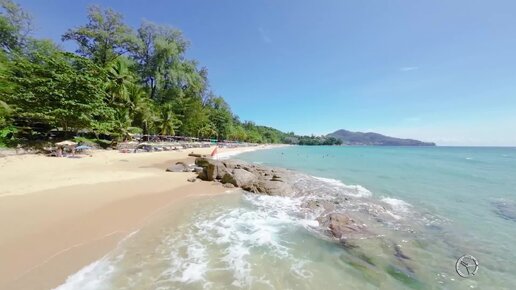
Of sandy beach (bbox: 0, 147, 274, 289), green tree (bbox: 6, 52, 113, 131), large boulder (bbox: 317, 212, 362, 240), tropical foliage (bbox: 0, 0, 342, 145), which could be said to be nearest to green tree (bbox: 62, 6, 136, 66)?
tropical foliage (bbox: 0, 0, 342, 145)

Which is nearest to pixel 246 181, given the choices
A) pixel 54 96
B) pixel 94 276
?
pixel 94 276

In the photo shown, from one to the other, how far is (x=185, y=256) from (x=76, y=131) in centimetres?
2594

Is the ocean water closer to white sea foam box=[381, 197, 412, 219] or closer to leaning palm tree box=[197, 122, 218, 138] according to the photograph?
white sea foam box=[381, 197, 412, 219]

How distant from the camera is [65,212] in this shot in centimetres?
771

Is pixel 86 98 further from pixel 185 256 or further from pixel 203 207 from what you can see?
pixel 185 256

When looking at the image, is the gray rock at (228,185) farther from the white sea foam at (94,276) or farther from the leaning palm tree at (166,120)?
the leaning palm tree at (166,120)

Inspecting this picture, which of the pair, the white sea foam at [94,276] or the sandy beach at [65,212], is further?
the sandy beach at [65,212]

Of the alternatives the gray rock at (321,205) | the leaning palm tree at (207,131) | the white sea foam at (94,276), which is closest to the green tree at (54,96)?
the white sea foam at (94,276)

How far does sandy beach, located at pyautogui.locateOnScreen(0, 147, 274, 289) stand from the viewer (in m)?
5.03

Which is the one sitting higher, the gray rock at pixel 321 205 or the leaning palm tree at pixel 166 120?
the leaning palm tree at pixel 166 120

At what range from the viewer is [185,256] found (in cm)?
598

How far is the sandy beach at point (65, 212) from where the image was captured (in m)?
5.03

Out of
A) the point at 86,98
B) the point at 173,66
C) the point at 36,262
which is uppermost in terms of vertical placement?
the point at 173,66

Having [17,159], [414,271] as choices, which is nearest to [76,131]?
[17,159]
